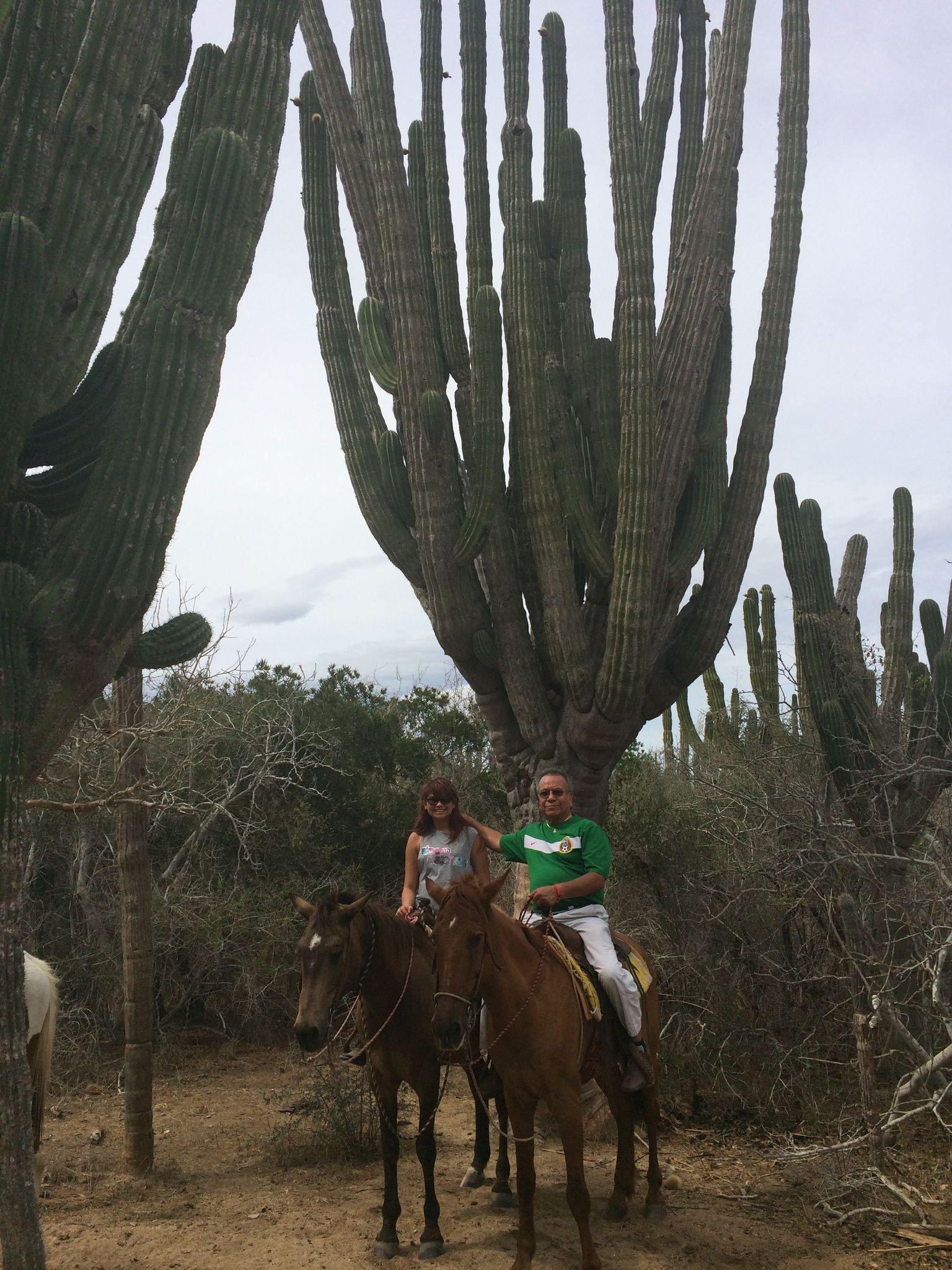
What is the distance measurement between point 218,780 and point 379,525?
4.36m

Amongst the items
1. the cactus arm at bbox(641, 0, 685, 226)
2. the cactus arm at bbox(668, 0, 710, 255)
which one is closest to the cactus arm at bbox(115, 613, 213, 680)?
the cactus arm at bbox(641, 0, 685, 226)

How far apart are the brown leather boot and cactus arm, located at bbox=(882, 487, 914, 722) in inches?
217

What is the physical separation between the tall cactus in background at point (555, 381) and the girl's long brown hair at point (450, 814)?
233 centimetres

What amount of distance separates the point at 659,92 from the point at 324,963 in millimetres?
8497

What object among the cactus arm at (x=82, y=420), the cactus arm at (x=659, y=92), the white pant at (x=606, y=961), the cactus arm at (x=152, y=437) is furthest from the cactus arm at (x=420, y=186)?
the white pant at (x=606, y=961)

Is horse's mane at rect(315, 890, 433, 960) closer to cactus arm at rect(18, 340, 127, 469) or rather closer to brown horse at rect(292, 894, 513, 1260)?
brown horse at rect(292, 894, 513, 1260)

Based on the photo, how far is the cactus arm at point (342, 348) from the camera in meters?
8.61

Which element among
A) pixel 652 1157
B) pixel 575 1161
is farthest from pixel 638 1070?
pixel 575 1161

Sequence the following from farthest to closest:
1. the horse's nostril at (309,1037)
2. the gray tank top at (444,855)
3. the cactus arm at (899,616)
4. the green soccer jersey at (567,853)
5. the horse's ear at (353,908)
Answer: the cactus arm at (899,616) < the gray tank top at (444,855) < the green soccer jersey at (567,853) < the horse's ear at (353,908) < the horse's nostril at (309,1037)

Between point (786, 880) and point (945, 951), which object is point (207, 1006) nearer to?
point (786, 880)

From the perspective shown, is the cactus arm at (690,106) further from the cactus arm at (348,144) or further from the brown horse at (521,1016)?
the brown horse at (521,1016)

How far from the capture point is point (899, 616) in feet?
34.2

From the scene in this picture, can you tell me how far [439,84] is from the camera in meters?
10.0

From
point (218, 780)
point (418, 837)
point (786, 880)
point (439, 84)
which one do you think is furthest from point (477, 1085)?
point (439, 84)
